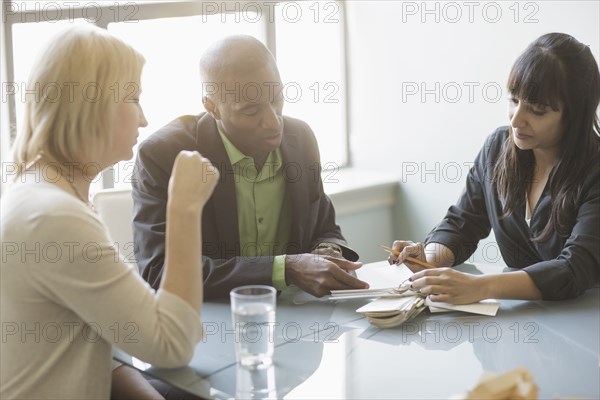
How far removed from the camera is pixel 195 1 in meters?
3.07

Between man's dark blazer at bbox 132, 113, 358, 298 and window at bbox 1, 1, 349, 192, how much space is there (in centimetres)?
46

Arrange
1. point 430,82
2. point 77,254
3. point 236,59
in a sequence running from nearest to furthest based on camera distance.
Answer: point 77,254
point 236,59
point 430,82

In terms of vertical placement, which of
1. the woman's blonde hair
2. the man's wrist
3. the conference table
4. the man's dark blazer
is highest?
the woman's blonde hair

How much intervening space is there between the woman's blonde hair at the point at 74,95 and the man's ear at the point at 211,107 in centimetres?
66

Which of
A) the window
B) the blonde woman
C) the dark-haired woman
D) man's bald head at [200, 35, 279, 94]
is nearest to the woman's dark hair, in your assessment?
the dark-haired woman

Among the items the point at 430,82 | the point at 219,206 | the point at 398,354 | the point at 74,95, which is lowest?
the point at 398,354

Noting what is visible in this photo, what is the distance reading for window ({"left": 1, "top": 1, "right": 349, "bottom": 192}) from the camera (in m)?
2.75

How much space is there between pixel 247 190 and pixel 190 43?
113 centimetres

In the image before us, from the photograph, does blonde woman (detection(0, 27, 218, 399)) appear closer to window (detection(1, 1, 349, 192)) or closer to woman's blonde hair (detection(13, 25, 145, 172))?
woman's blonde hair (detection(13, 25, 145, 172))

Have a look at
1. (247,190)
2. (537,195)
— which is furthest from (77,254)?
(537,195)

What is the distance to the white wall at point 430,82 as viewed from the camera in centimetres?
303

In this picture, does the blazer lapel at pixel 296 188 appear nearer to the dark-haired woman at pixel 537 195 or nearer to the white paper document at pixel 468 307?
the dark-haired woman at pixel 537 195

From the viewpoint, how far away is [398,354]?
4.97 feet

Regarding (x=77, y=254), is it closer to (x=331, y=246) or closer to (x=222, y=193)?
(x=222, y=193)
